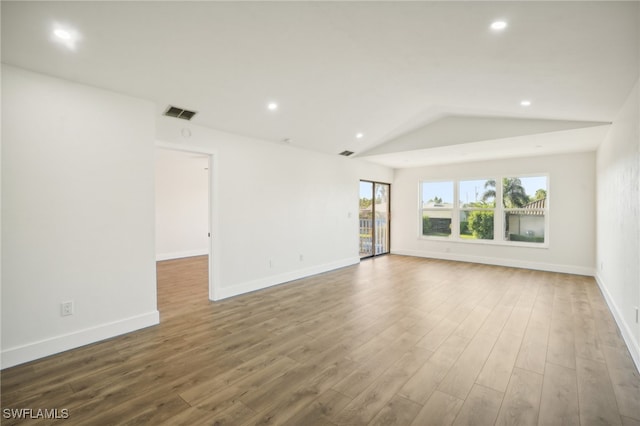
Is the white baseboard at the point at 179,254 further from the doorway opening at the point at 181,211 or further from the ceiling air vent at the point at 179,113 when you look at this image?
the ceiling air vent at the point at 179,113

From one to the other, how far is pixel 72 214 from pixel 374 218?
6.42 m

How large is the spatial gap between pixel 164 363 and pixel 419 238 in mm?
6864

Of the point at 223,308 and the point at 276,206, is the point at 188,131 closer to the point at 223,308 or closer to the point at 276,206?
the point at 276,206

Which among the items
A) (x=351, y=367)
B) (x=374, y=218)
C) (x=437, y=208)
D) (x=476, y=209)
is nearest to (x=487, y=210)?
(x=476, y=209)

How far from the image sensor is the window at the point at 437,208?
7680 mm

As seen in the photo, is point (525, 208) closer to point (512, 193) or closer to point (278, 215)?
point (512, 193)

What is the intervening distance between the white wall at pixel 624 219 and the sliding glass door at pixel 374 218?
4483 millimetres

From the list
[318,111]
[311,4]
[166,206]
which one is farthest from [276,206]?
[166,206]

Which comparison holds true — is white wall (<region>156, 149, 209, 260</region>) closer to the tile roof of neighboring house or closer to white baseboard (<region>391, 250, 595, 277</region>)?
white baseboard (<region>391, 250, 595, 277</region>)

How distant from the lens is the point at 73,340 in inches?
112

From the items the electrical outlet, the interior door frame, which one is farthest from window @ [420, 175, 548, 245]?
the electrical outlet

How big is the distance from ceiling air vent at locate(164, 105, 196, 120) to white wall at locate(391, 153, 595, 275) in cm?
612

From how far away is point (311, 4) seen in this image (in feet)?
7.19

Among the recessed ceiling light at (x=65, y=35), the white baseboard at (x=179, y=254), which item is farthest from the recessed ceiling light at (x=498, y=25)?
the white baseboard at (x=179, y=254)
